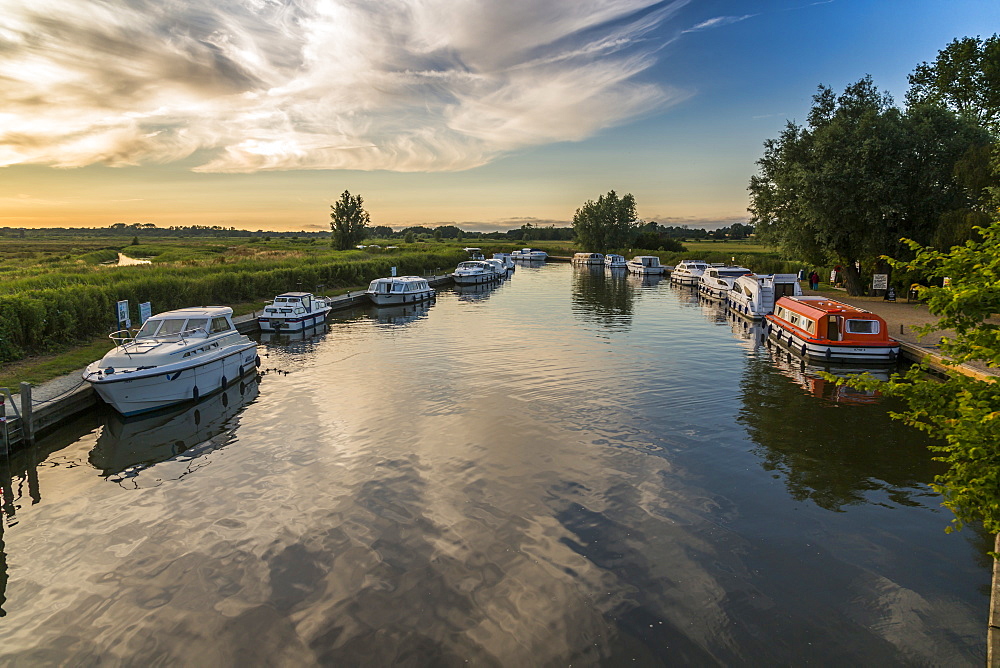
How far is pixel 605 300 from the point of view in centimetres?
5312

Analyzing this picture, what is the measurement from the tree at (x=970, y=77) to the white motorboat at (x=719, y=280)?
18.4 m

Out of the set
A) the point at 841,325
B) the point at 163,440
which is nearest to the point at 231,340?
the point at 163,440

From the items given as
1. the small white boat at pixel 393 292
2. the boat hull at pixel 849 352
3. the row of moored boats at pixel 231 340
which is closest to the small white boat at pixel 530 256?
the small white boat at pixel 393 292

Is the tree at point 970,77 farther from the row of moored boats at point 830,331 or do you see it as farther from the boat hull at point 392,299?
the boat hull at point 392,299

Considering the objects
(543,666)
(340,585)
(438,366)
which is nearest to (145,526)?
(340,585)

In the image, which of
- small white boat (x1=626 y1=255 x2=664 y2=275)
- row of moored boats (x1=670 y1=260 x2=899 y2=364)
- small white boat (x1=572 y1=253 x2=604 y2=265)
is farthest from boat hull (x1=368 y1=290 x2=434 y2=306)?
small white boat (x1=572 y1=253 x2=604 y2=265)

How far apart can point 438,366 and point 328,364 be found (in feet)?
16.9

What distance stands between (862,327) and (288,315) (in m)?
29.5

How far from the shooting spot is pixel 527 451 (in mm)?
15453

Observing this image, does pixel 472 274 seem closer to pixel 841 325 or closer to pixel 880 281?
pixel 880 281

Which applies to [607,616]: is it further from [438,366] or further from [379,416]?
[438,366]

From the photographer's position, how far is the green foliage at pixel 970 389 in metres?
6.47

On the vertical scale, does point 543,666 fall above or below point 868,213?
below

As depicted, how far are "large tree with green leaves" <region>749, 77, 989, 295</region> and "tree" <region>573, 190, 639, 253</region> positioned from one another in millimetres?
89391
